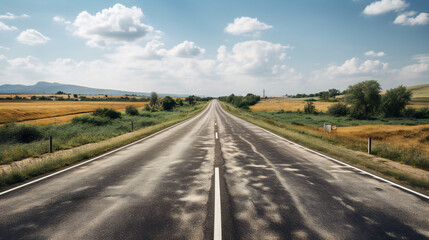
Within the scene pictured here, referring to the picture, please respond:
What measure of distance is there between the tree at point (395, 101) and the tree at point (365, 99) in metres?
2.80

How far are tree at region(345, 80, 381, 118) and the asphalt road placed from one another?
44.1 metres

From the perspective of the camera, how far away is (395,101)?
41.8m

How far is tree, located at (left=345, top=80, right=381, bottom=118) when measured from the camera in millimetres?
40969

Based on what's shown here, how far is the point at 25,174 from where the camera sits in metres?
5.96

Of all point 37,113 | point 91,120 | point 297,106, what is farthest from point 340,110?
point 37,113

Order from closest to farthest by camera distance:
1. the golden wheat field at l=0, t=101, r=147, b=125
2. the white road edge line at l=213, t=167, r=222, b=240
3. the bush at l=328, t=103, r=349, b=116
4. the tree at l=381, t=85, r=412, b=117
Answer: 1. the white road edge line at l=213, t=167, r=222, b=240
2. the golden wheat field at l=0, t=101, r=147, b=125
3. the tree at l=381, t=85, r=412, b=117
4. the bush at l=328, t=103, r=349, b=116

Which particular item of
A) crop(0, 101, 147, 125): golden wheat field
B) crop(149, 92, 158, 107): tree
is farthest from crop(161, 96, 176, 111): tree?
crop(0, 101, 147, 125): golden wheat field

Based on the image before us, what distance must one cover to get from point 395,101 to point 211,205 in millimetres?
55490

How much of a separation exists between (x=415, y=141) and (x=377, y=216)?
22253mm

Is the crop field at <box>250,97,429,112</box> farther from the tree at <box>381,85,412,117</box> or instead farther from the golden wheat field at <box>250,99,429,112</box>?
the tree at <box>381,85,412,117</box>

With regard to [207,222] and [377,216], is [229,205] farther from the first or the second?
[377,216]

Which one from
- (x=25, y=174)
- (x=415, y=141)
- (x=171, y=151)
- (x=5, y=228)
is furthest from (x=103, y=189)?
(x=415, y=141)

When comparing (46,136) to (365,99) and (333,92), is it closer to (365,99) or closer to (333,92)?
(365,99)

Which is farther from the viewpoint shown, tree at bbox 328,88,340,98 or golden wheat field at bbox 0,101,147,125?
tree at bbox 328,88,340,98
